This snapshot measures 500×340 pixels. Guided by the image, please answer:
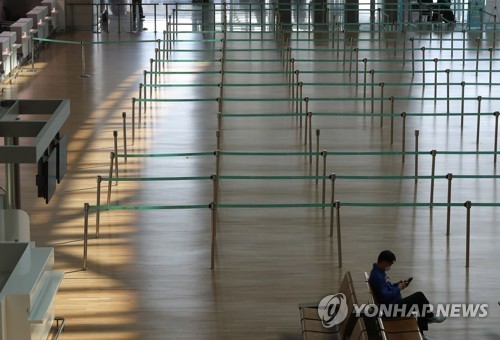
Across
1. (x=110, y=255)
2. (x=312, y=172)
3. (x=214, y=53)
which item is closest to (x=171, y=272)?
(x=110, y=255)

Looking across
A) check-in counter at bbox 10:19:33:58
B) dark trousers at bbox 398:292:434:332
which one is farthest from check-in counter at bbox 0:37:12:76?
dark trousers at bbox 398:292:434:332

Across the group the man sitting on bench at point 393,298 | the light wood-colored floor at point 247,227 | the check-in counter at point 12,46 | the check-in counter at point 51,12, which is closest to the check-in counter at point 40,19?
the check-in counter at point 51,12

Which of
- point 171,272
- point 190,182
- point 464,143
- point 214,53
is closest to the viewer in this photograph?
point 171,272

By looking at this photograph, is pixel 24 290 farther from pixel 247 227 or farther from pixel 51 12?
pixel 51 12

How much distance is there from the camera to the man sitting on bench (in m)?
10.5

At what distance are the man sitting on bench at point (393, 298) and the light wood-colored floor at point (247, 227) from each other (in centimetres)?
30

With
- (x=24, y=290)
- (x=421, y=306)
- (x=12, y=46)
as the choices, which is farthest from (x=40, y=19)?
(x=24, y=290)

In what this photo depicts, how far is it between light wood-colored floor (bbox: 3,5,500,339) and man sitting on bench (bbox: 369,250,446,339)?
0.99 feet

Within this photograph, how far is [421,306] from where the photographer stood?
10.6 metres

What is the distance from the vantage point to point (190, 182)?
16094 mm

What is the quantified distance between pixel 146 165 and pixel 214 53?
33.9 feet

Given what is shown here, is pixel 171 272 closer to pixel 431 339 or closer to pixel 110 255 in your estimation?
pixel 110 255

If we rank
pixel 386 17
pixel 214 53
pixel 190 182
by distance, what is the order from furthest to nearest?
pixel 386 17
pixel 214 53
pixel 190 182

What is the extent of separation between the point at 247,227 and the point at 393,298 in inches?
151
